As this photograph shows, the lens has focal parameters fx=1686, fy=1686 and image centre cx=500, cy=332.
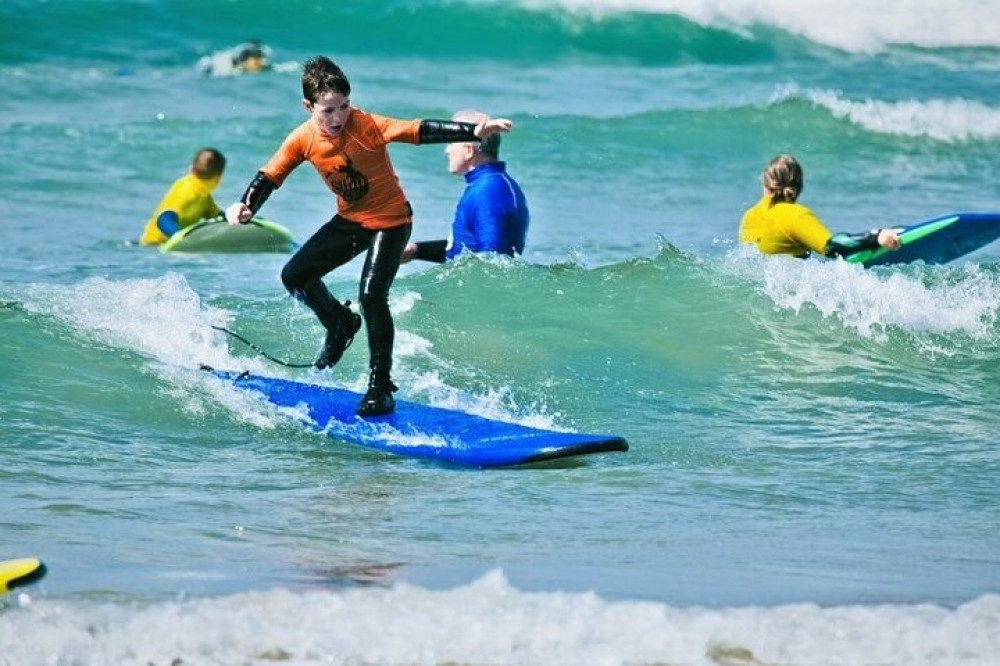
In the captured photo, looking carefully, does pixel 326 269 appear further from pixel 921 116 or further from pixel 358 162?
pixel 921 116

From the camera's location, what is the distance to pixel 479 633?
512cm

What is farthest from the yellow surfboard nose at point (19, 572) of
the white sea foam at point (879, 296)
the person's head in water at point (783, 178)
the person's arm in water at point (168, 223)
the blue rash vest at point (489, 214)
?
the person's arm in water at point (168, 223)

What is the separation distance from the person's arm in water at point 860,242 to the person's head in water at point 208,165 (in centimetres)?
590

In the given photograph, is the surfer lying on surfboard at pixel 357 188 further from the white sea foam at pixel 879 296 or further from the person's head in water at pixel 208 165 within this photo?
the person's head in water at pixel 208 165

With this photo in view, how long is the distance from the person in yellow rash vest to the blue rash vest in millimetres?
5115

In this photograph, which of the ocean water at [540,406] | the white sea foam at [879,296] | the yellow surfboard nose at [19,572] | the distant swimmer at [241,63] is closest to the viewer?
the ocean water at [540,406]

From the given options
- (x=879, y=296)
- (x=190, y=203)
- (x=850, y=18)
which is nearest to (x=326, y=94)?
(x=879, y=296)

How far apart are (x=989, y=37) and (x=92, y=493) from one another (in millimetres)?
23993

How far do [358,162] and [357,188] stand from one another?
0.49 ft

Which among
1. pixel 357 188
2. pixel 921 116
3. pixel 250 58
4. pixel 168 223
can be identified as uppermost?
pixel 250 58

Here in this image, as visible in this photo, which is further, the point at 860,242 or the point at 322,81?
the point at 860,242

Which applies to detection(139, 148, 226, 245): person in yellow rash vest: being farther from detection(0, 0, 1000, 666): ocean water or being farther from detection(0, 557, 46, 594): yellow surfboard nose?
detection(0, 557, 46, 594): yellow surfboard nose

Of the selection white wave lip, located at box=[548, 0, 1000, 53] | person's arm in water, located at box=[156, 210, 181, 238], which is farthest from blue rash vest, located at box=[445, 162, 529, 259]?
white wave lip, located at box=[548, 0, 1000, 53]

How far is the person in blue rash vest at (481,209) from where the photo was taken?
30.6 feet
